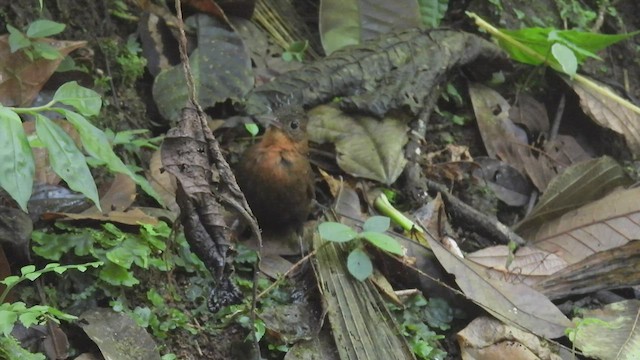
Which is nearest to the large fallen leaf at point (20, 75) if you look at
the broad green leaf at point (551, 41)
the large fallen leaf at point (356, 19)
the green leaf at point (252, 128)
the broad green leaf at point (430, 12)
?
the green leaf at point (252, 128)

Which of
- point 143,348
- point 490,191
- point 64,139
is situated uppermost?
point 64,139

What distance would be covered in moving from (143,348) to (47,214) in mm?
634

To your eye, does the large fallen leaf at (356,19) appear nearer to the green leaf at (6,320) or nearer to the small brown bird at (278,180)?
the small brown bird at (278,180)

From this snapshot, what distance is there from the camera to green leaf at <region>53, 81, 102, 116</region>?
2904 millimetres

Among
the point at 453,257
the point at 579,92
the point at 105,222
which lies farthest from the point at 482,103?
the point at 105,222

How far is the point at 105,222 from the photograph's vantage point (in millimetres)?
3562

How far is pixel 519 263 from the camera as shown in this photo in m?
4.23

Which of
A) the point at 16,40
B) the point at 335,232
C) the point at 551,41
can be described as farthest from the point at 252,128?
the point at 551,41

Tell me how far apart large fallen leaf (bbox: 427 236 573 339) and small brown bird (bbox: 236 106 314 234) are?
591 mm

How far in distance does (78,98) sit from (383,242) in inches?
51.1

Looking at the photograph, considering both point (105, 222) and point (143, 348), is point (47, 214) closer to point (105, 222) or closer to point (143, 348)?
point (105, 222)

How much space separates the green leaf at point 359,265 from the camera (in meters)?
3.70

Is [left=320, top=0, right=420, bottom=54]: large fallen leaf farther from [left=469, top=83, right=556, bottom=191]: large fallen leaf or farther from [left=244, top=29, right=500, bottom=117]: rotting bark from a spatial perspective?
[left=469, top=83, right=556, bottom=191]: large fallen leaf

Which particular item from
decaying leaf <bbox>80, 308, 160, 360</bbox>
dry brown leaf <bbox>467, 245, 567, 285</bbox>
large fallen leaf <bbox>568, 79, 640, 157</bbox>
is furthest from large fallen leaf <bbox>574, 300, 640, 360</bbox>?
decaying leaf <bbox>80, 308, 160, 360</bbox>
